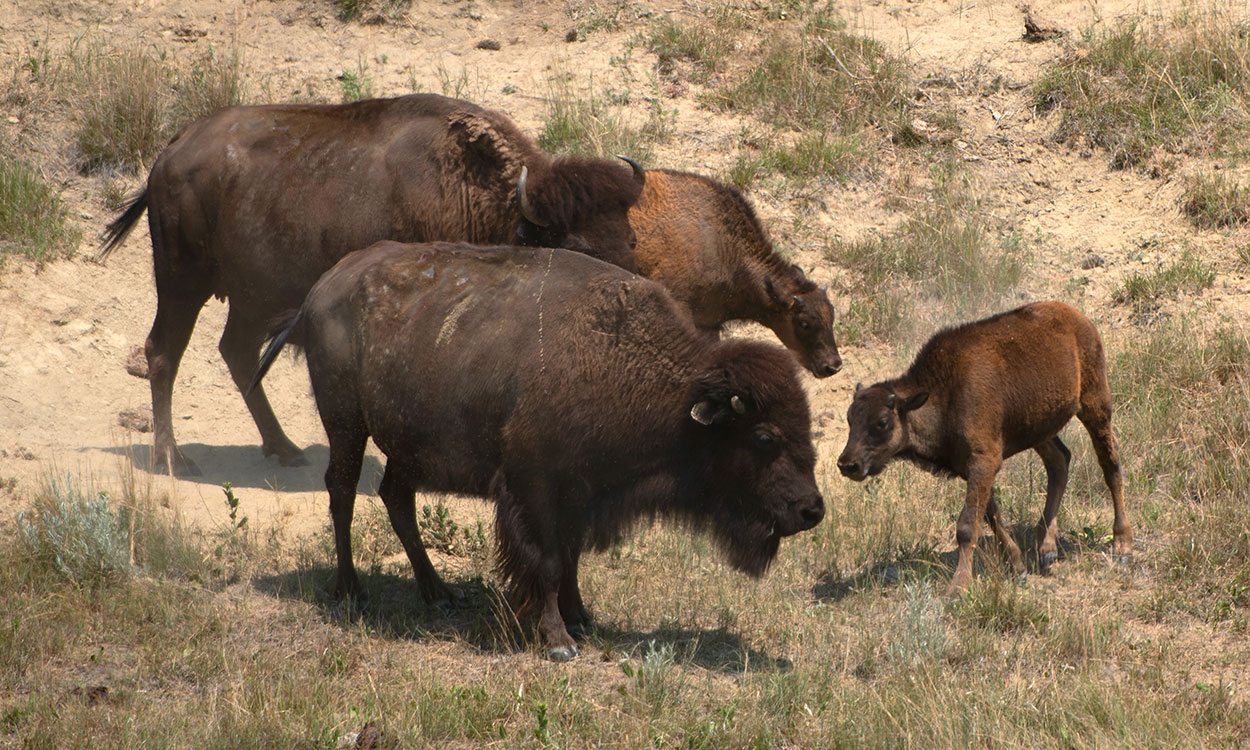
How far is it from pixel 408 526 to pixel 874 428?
Answer: 2.52 m

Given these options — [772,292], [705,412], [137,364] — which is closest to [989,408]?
[705,412]

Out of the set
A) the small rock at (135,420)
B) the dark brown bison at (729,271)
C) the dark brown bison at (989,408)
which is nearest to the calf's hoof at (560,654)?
the dark brown bison at (989,408)

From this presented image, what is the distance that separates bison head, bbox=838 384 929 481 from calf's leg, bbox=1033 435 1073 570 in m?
0.90

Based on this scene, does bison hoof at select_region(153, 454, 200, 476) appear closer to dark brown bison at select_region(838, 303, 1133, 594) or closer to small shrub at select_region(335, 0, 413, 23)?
dark brown bison at select_region(838, 303, 1133, 594)

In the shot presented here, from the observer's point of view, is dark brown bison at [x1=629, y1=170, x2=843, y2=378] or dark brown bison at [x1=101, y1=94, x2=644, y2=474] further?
dark brown bison at [x1=629, y1=170, x2=843, y2=378]

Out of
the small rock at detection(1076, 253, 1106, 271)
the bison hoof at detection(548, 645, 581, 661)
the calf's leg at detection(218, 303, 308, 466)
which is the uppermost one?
the small rock at detection(1076, 253, 1106, 271)

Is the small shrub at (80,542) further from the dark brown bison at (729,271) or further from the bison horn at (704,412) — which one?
the dark brown bison at (729,271)

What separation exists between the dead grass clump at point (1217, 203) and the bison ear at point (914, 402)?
18.7 ft

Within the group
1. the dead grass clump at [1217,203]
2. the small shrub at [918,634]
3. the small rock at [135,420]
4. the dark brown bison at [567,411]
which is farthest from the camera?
the dead grass clump at [1217,203]

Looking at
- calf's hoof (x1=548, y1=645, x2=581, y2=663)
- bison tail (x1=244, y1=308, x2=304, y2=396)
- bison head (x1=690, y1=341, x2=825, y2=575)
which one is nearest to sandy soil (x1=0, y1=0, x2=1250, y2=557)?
bison tail (x1=244, y1=308, x2=304, y2=396)

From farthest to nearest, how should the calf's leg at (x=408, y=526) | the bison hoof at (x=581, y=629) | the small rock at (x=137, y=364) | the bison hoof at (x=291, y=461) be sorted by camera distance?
the small rock at (x=137, y=364), the bison hoof at (x=291, y=461), the calf's leg at (x=408, y=526), the bison hoof at (x=581, y=629)

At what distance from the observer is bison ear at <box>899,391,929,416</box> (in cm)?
697

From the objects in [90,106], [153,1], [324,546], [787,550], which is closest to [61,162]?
[90,106]

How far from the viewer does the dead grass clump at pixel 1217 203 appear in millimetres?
11250
